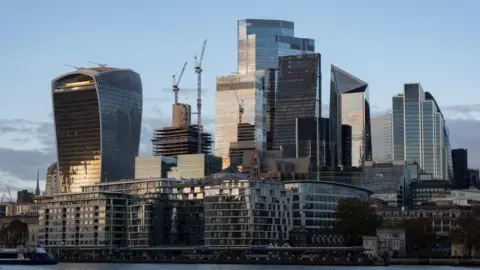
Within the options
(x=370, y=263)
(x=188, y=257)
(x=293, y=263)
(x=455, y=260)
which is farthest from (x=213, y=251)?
(x=455, y=260)

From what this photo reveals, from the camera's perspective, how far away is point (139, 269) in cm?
16012

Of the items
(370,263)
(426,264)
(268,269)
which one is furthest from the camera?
(426,264)

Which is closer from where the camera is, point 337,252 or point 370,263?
point 370,263

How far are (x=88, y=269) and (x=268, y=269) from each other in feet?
103

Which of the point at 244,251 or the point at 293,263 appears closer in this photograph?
the point at 293,263

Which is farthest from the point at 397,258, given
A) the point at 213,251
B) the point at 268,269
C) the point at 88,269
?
the point at 88,269

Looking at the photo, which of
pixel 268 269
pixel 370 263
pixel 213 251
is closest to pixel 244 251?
pixel 213 251

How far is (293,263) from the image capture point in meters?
182

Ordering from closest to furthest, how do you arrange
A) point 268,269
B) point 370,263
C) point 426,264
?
point 268,269 < point 370,263 < point 426,264

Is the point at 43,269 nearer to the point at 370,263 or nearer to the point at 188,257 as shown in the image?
the point at 188,257

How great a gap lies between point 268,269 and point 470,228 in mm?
61328

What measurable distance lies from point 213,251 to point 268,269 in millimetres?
46456

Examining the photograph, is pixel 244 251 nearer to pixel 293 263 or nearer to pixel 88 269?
pixel 293 263

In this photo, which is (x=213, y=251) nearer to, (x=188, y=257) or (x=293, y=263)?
(x=188, y=257)
